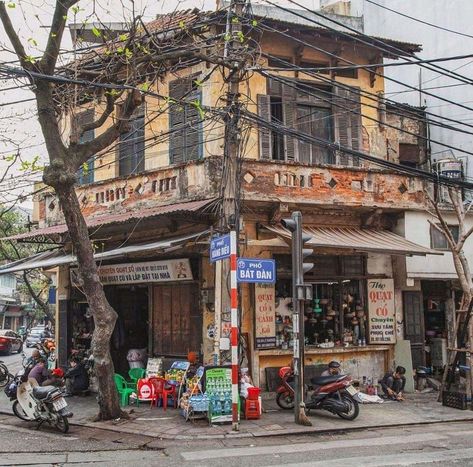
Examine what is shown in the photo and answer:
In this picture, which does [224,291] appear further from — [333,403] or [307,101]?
[307,101]

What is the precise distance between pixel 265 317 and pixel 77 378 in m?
4.77

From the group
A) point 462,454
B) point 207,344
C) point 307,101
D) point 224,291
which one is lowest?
point 462,454

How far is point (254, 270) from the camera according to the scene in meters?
10.1

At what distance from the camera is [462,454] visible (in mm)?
8062

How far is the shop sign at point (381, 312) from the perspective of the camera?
13.9 meters

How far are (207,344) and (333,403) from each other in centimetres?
318

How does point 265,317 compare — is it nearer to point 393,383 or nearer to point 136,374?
point 393,383

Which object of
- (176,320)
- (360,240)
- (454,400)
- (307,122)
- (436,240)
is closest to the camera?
(454,400)

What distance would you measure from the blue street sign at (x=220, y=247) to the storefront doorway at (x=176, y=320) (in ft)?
9.68

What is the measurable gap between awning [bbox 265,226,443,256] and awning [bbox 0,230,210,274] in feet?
6.73

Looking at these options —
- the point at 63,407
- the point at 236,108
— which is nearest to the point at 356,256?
the point at 236,108

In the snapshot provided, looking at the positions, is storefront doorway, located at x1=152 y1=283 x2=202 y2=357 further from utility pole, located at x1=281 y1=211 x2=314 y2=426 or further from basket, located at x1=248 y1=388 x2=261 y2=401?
utility pole, located at x1=281 y1=211 x2=314 y2=426

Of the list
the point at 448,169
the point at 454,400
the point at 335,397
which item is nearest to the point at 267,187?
the point at 335,397

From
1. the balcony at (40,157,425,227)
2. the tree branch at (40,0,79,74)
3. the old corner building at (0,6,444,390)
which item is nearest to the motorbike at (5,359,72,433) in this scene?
the old corner building at (0,6,444,390)
